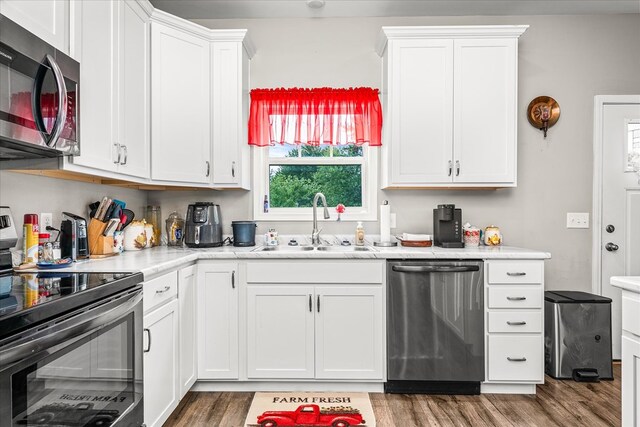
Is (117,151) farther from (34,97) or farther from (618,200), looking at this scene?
(618,200)

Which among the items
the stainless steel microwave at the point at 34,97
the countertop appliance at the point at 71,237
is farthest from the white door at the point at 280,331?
the stainless steel microwave at the point at 34,97

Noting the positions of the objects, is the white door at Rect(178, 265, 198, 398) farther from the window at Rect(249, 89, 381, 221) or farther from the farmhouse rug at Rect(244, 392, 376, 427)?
the window at Rect(249, 89, 381, 221)

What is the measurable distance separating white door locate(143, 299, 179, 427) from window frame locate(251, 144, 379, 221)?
4.02ft

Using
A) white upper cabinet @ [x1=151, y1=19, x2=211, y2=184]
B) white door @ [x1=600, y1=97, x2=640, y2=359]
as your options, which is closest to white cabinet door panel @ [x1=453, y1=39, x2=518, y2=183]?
white door @ [x1=600, y1=97, x2=640, y2=359]

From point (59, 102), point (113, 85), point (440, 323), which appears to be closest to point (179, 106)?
point (113, 85)

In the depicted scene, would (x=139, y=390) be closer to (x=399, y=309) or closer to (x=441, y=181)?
(x=399, y=309)

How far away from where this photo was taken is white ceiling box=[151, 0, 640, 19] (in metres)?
2.99

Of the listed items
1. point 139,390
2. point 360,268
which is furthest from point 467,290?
point 139,390

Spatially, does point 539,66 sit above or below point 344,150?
above

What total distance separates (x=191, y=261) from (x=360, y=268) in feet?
3.50

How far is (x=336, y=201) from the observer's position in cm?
331

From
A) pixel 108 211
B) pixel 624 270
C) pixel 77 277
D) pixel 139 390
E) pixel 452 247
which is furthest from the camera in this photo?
pixel 624 270

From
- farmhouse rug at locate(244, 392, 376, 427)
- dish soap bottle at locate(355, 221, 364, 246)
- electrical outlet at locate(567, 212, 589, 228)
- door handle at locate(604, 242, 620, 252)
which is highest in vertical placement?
electrical outlet at locate(567, 212, 589, 228)

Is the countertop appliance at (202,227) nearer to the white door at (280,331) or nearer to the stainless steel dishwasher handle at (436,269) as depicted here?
the white door at (280,331)
